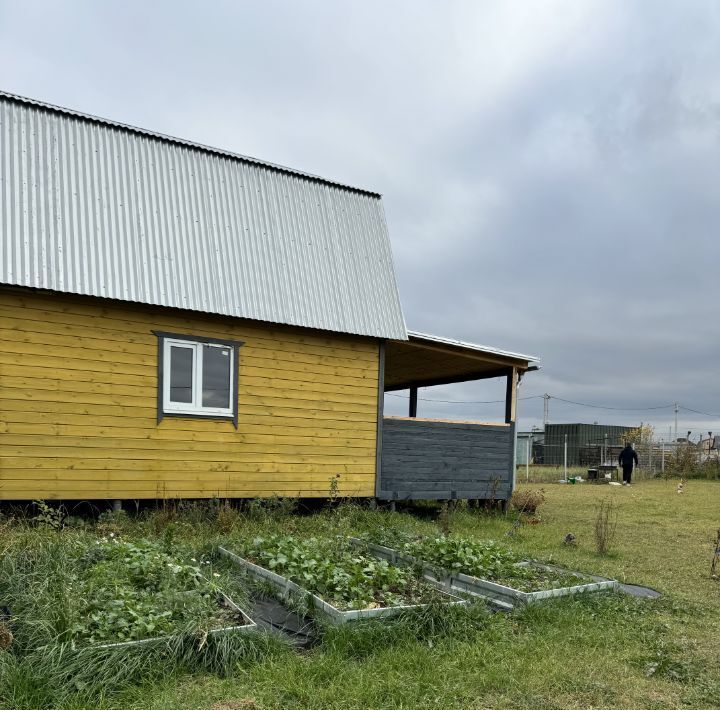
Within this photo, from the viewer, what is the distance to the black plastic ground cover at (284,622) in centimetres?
472

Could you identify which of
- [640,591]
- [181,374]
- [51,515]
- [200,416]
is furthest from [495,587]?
[51,515]

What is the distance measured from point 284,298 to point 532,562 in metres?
5.52

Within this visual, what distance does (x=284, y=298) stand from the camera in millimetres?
10469

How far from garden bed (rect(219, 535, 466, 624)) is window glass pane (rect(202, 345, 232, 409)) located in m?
3.47

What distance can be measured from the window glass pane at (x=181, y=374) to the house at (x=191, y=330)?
2 cm

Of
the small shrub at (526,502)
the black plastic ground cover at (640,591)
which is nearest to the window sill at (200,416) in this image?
the black plastic ground cover at (640,591)

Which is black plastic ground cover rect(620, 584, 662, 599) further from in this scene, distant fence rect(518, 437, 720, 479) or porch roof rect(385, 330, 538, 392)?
distant fence rect(518, 437, 720, 479)

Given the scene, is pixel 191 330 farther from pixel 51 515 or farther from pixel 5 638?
pixel 5 638

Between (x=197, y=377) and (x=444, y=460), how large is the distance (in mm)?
5047

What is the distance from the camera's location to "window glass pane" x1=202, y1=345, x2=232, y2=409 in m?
9.79

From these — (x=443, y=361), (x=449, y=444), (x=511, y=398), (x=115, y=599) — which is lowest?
(x=115, y=599)

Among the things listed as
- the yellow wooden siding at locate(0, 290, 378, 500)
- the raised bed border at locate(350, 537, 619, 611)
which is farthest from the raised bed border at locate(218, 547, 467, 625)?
the yellow wooden siding at locate(0, 290, 378, 500)

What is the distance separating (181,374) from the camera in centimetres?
959

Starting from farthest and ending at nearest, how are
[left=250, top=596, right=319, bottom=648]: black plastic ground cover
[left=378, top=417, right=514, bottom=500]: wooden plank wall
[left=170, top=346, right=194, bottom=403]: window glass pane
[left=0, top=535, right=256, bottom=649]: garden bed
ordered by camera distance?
[left=378, top=417, right=514, bottom=500]: wooden plank wall, [left=170, top=346, right=194, bottom=403]: window glass pane, [left=250, top=596, right=319, bottom=648]: black plastic ground cover, [left=0, top=535, right=256, bottom=649]: garden bed
